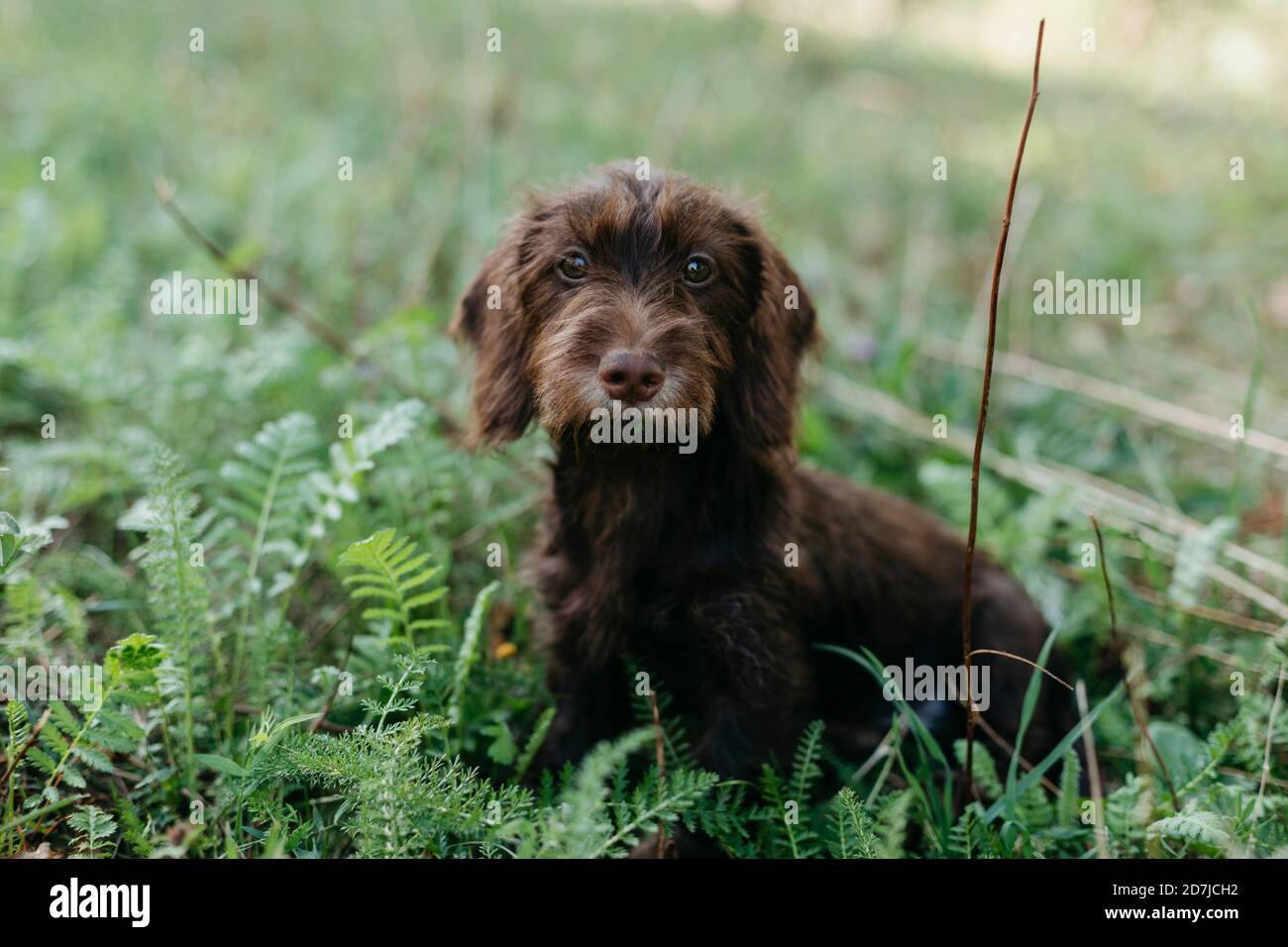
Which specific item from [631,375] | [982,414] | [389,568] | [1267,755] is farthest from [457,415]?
[1267,755]

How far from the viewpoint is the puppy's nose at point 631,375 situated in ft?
7.61

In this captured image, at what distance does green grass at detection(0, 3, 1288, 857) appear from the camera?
250 cm

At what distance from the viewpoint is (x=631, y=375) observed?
2.32 m

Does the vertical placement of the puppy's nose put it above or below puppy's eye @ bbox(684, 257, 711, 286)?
below

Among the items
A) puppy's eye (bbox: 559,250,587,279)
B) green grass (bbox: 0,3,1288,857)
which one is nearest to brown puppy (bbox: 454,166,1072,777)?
puppy's eye (bbox: 559,250,587,279)

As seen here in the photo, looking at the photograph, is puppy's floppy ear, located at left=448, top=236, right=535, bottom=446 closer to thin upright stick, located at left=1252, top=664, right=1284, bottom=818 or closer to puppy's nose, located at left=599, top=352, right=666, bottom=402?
puppy's nose, located at left=599, top=352, right=666, bottom=402

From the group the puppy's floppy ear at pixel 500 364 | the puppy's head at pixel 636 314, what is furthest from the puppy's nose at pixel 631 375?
the puppy's floppy ear at pixel 500 364

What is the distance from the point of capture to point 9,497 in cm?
345

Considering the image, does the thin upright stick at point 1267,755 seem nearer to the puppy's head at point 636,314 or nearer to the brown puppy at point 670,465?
the brown puppy at point 670,465

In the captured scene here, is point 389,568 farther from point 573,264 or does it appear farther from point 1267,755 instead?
point 1267,755

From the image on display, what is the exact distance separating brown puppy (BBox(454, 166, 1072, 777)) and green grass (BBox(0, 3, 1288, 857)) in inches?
9.2

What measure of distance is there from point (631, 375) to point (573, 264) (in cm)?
54
